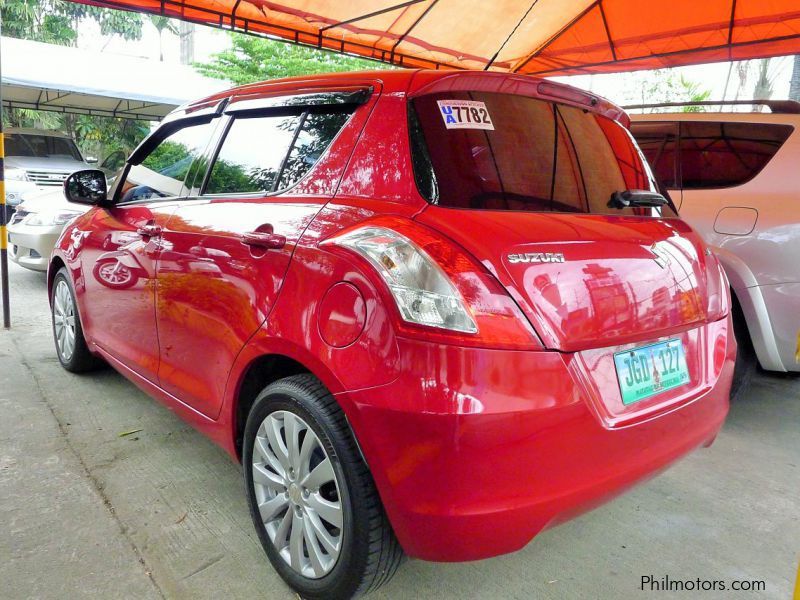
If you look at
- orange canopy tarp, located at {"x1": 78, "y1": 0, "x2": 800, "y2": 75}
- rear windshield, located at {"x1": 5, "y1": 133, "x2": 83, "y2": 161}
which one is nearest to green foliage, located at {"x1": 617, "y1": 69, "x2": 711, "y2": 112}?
orange canopy tarp, located at {"x1": 78, "y1": 0, "x2": 800, "y2": 75}

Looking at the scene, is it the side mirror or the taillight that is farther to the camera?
the side mirror

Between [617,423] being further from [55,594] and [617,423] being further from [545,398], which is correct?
[55,594]

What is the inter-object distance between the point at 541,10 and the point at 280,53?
15601mm

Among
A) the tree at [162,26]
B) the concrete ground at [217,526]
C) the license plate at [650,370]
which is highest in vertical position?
the tree at [162,26]

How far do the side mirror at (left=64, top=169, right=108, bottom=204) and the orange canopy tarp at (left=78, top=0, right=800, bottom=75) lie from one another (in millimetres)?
3023

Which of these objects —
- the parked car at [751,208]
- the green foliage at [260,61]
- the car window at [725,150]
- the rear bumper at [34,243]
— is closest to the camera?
the parked car at [751,208]

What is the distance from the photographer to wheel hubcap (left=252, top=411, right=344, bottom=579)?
6.00 ft

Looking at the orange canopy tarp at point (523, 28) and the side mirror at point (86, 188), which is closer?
the side mirror at point (86, 188)

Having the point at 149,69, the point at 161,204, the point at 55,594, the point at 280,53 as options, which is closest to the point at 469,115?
the point at 161,204

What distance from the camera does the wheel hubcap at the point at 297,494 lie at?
1.83 meters

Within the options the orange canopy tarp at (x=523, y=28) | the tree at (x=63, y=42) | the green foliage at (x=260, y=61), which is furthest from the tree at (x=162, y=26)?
the orange canopy tarp at (x=523, y=28)

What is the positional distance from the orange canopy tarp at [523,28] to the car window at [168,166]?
11.0 feet

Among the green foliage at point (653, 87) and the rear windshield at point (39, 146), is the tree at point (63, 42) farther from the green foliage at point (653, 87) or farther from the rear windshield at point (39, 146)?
the green foliage at point (653, 87)

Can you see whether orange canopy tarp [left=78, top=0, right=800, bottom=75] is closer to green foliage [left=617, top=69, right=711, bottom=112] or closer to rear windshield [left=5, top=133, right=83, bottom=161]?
rear windshield [left=5, top=133, right=83, bottom=161]
